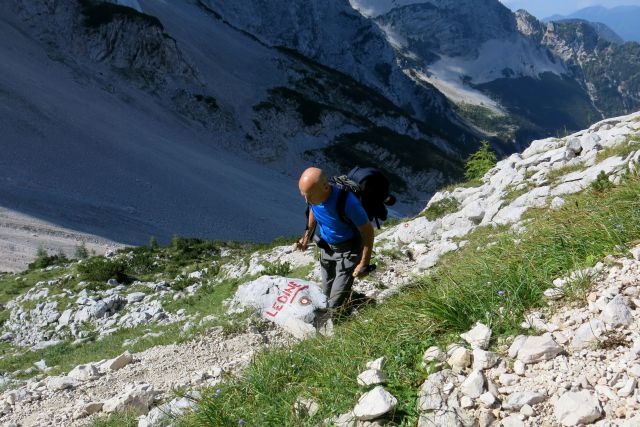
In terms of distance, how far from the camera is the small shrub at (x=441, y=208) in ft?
40.6

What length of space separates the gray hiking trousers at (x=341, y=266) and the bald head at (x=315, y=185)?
933mm

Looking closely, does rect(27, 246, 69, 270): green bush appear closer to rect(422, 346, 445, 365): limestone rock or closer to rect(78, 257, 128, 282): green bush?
rect(78, 257, 128, 282): green bush

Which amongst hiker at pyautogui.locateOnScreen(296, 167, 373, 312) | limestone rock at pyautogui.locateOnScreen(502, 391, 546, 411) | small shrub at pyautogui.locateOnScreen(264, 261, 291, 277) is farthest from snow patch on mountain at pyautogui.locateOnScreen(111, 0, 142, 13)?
limestone rock at pyautogui.locateOnScreen(502, 391, 546, 411)

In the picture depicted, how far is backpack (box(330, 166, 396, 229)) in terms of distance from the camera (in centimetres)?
582

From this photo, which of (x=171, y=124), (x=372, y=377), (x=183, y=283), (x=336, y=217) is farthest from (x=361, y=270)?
(x=171, y=124)

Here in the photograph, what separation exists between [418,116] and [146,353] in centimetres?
13720

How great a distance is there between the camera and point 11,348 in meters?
12.0

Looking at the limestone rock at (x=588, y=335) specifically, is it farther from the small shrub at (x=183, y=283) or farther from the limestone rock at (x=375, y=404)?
the small shrub at (x=183, y=283)

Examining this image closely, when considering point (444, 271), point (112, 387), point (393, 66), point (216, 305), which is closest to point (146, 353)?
point (112, 387)

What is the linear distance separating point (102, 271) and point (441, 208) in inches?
422

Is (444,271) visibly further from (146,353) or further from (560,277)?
(146,353)

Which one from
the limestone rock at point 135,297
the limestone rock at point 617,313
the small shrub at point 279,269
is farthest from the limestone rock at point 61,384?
the limestone rock at point 617,313

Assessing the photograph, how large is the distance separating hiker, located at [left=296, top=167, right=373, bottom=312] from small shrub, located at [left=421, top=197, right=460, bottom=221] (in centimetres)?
633

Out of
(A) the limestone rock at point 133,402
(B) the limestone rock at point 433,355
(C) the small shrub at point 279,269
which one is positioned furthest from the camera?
(C) the small shrub at point 279,269
